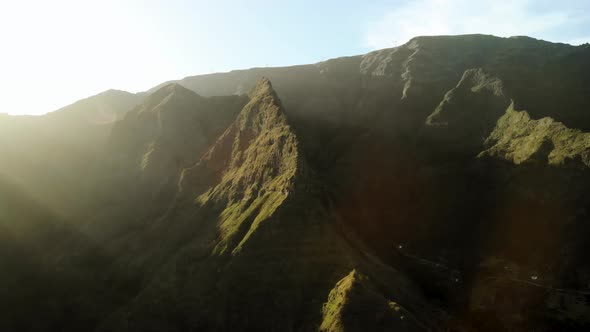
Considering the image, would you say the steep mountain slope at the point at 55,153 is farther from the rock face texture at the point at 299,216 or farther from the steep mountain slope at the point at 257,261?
the steep mountain slope at the point at 257,261

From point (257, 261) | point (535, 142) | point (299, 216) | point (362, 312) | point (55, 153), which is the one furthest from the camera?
point (55, 153)

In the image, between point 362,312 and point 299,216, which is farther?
point 299,216

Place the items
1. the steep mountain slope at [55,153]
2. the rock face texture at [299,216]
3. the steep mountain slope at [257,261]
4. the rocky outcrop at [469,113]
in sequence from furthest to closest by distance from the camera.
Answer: the rocky outcrop at [469,113] < the steep mountain slope at [55,153] < the rock face texture at [299,216] < the steep mountain slope at [257,261]

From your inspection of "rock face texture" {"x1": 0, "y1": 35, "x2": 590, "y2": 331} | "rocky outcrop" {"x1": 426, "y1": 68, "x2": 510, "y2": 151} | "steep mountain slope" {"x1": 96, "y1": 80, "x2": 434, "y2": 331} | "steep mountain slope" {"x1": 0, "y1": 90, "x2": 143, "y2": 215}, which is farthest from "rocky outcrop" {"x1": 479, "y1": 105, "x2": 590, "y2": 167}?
"steep mountain slope" {"x1": 0, "y1": 90, "x2": 143, "y2": 215}

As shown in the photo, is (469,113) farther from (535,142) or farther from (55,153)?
(55,153)

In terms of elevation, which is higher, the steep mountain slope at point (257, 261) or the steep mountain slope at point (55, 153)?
the steep mountain slope at point (55, 153)

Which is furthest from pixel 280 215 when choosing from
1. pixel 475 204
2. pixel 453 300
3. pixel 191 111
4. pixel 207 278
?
pixel 191 111

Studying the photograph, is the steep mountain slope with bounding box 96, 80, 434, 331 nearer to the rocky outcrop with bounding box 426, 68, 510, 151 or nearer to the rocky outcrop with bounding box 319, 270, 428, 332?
the rocky outcrop with bounding box 319, 270, 428, 332

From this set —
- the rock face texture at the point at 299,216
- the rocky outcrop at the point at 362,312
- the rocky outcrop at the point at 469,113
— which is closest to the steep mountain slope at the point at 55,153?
the rock face texture at the point at 299,216

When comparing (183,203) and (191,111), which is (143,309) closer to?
(183,203)

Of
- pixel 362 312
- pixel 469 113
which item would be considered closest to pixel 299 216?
pixel 362 312

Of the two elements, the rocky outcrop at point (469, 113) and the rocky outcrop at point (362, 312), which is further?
the rocky outcrop at point (469, 113)
